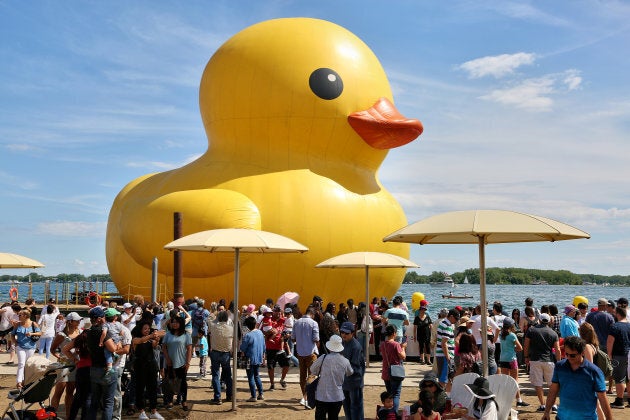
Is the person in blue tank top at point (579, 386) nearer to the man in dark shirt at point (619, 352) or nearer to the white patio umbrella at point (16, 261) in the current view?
the man in dark shirt at point (619, 352)

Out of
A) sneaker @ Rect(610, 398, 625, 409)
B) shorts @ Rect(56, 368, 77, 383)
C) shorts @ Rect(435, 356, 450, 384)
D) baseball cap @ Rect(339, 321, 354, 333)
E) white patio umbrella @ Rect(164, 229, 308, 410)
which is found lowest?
sneaker @ Rect(610, 398, 625, 409)

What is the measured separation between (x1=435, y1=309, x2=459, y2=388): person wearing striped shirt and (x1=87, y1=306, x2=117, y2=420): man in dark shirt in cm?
471

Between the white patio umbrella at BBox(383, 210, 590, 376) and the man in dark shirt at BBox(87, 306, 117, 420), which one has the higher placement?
the white patio umbrella at BBox(383, 210, 590, 376)

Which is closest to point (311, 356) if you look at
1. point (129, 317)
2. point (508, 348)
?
point (508, 348)

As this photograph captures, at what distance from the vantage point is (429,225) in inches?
276

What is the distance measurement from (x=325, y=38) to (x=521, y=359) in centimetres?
1072

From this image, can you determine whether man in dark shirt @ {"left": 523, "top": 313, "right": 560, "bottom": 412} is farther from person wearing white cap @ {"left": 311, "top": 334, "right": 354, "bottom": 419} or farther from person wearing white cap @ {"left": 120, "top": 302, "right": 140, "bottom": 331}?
person wearing white cap @ {"left": 120, "top": 302, "right": 140, "bottom": 331}

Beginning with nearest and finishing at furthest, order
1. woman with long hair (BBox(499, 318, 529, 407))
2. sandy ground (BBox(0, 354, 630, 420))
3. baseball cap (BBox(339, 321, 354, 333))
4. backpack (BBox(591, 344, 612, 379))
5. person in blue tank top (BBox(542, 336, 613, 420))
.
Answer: person in blue tank top (BBox(542, 336, 613, 420))
baseball cap (BBox(339, 321, 354, 333))
backpack (BBox(591, 344, 612, 379))
sandy ground (BBox(0, 354, 630, 420))
woman with long hair (BBox(499, 318, 529, 407))

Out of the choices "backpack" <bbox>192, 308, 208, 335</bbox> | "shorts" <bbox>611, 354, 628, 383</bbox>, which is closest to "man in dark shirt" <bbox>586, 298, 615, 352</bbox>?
"shorts" <bbox>611, 354, 628, 383</bbox>

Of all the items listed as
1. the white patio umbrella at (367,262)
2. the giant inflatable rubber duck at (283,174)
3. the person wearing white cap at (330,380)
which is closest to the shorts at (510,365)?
the white patio umbrella at (367,262)

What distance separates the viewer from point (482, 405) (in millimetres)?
5422

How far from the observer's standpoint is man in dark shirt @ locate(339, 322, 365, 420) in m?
7.10

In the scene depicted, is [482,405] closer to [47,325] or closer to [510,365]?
[510,365]

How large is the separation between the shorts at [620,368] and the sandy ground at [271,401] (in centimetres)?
46
